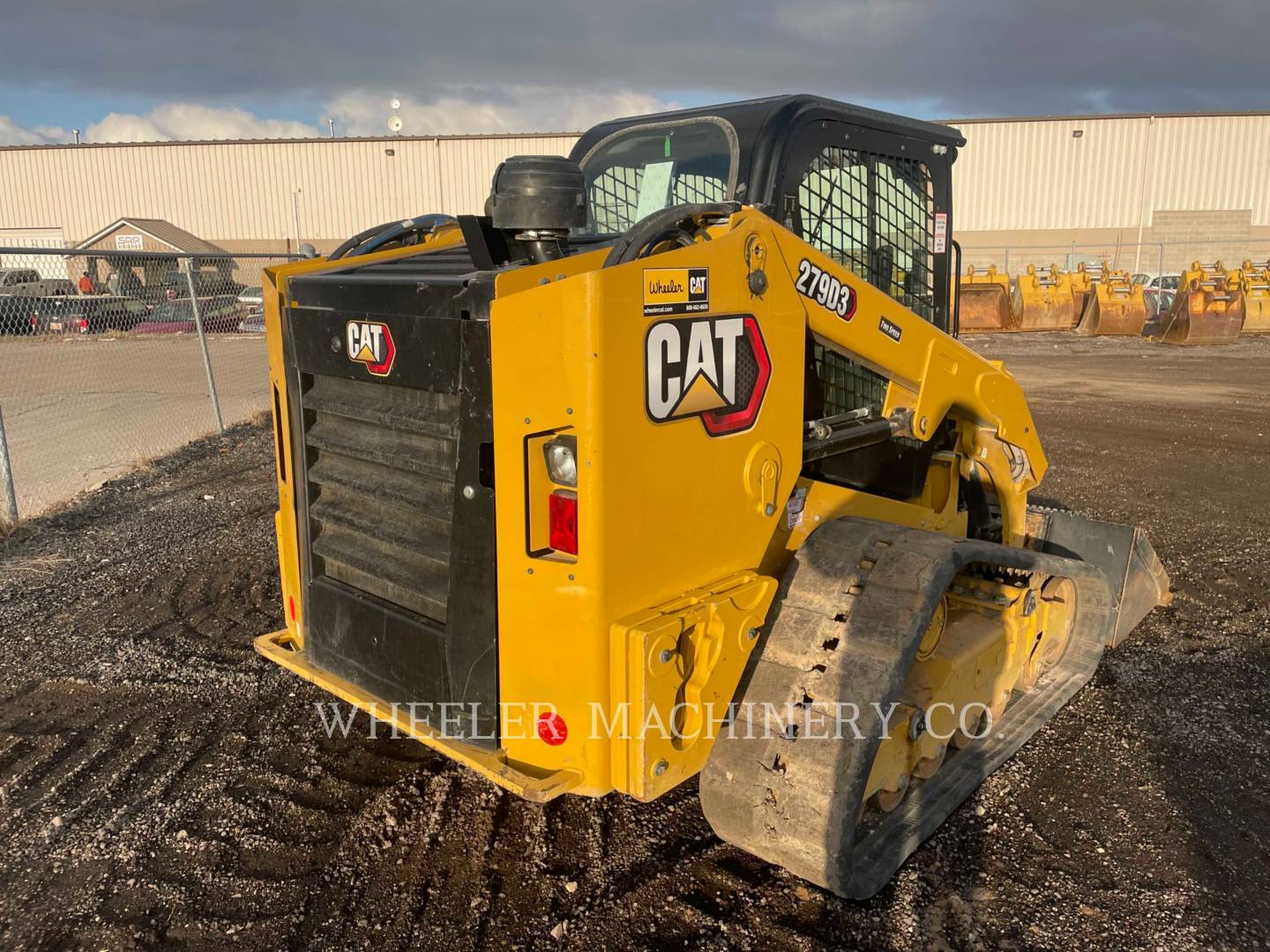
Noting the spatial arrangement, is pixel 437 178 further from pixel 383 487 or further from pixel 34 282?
pixel 383 487

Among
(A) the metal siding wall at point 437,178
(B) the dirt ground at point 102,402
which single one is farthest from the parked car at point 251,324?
(A) the metal siding wall at point 437,178

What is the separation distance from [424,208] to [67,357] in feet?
92.5

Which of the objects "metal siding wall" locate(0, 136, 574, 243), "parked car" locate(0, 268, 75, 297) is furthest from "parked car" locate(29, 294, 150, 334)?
"metal siding wall" locate(0, 136, 574, 243)

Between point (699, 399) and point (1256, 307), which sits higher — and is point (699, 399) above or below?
above

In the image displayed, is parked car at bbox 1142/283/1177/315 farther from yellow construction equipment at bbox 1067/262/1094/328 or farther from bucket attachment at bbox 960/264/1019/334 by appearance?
bucket attachment at bbox 960/264/1019/334

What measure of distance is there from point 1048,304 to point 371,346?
21.4 m

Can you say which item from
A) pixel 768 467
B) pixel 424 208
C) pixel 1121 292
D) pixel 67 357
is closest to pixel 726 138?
pixel 768 467

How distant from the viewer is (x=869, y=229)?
377cm

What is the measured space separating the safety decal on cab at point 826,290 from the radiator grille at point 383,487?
1085mm

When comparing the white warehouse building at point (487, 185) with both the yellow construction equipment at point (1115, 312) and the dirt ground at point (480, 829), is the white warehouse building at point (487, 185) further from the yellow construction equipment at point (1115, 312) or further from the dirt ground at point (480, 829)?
the dirt ground at point (480, 829)

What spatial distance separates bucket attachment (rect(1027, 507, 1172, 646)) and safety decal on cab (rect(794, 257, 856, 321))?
7.25ft

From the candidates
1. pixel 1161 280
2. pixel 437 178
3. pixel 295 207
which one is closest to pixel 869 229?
pixel 1161 280

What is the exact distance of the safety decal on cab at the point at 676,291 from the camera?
237 cm

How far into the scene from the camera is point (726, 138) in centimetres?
351
